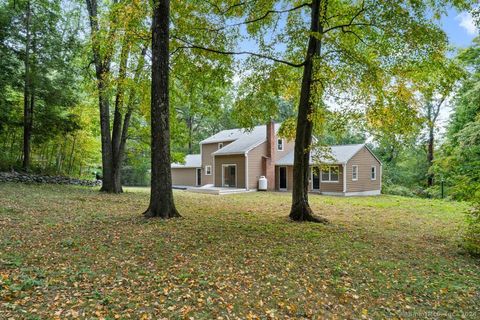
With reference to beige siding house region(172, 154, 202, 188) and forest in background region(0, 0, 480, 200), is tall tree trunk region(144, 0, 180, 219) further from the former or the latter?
beige siding house region(172, 154, 202, 188)

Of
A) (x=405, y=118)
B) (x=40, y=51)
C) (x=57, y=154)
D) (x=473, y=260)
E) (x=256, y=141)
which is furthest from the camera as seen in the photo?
(x=256, y=141)

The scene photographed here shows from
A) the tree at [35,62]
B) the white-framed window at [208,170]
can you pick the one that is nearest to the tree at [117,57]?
the tree at [35,62]

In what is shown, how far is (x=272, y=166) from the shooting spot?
24.2 meters

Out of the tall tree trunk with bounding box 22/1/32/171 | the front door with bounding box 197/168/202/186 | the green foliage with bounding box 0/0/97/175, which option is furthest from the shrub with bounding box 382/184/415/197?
the tall tree trunk with bounding box 22/1/32/171

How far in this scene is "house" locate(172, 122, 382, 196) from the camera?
2102cm

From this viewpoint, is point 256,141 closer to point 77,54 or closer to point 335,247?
point 77,54

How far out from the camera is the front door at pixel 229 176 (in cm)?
2456

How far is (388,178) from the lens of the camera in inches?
1222

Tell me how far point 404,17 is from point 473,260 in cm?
600

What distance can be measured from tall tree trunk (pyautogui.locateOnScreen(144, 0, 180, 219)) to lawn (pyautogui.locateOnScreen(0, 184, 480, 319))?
0.67 m

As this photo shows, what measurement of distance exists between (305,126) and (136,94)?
701cm

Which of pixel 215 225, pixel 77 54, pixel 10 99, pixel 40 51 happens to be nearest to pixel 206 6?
pixel 215 225

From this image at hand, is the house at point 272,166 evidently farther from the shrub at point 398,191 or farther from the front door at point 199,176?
the shrub at point 398,191

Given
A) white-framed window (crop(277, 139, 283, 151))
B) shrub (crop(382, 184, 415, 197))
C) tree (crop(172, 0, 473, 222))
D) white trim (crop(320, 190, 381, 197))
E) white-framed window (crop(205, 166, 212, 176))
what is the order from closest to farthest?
tree (crop(172, 0, 473, 222)), white trim (crop(320, 190, 381, 197)), white-framed window (crop(277, 139, 283, 151)), shrub (crop(382, 184, 415, 197)), white-framed window (crop(205, 166, 212, 176))
